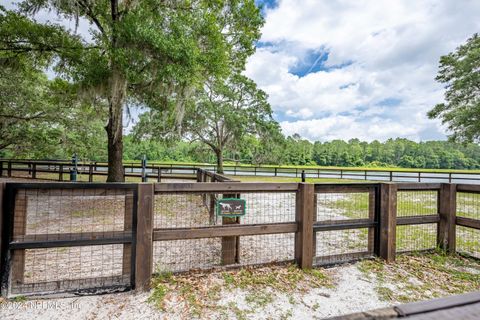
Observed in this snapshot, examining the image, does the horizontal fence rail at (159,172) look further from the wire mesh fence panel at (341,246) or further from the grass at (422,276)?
the grass at (422,276)

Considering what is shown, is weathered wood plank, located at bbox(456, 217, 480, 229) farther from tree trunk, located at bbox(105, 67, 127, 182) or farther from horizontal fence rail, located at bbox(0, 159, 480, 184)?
tree trunk, located at bbox(105, 67, 127, 182)

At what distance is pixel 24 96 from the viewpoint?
1060cm

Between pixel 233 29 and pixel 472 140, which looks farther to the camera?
pixel 472 140

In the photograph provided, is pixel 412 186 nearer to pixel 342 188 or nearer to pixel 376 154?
pixel 342 188

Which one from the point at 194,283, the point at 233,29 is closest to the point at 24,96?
the point at 233,29

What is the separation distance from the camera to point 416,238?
4.17 m

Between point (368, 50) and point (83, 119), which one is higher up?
point (368, 50)

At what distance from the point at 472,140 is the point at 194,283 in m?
19.6

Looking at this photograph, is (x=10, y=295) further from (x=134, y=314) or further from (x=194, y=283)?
(x=194, y=283)

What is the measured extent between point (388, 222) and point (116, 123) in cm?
760

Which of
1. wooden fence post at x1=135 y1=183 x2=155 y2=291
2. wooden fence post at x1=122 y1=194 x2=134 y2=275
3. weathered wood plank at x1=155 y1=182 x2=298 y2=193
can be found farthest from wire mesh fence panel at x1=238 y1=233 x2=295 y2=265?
wooden fence post at x1=122 y1=194 x2=134 y2=275

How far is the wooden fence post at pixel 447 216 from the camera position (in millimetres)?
3646

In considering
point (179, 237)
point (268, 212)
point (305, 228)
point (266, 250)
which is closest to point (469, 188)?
point (305, 228)

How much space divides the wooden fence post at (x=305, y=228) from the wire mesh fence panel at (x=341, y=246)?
26 cm
